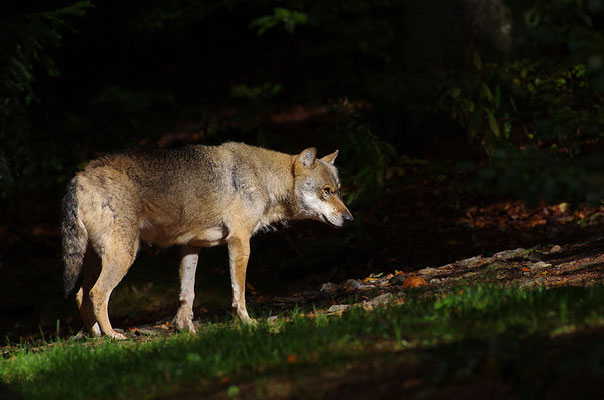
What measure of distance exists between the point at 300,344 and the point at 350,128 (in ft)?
31.8

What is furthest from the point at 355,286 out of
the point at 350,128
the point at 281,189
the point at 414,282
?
the point at 350,128

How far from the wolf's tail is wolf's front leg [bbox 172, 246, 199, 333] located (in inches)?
54.7

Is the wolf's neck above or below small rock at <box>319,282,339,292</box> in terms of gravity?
above

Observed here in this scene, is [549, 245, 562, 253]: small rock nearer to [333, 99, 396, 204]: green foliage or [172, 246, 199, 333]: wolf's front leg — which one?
[333, 99, 396, 204]: green foliage

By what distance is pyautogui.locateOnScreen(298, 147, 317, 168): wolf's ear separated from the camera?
8.88 metres

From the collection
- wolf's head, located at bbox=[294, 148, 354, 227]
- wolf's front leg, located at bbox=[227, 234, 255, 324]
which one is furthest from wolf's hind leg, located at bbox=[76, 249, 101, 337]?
wolf's head, located at bbox=[294, 148, 354, 227]

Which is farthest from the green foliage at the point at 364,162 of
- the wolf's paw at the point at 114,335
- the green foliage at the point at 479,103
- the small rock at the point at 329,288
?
the wolf's paw at the point at 114,335

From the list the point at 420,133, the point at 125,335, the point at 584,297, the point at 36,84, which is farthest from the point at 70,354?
the point at 420,133

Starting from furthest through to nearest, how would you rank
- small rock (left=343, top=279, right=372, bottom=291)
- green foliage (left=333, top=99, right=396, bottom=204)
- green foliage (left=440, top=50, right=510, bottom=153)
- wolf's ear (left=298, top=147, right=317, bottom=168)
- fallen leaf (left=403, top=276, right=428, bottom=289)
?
green foliage (left=333, top=99, right=396, bottom=204), green foliage (left=440, top=50, right=510, bottom=153), small rock (left=343, top=279, right=372, bottom=291), wolf's ear (left=298, top=147, right=317, bottom=168), fallen leaf (left=403, top=276, right=428, bottom=289)

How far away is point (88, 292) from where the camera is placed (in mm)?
8039

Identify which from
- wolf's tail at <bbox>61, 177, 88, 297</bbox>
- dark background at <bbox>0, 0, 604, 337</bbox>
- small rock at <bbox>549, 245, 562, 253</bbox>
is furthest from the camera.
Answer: dark background at <bbox>0, 0, 604, 337</bbox>

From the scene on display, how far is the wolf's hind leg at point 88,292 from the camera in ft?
25.7

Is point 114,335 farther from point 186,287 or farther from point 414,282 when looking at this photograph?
point 414,282

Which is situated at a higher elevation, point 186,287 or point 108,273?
point 108,273
